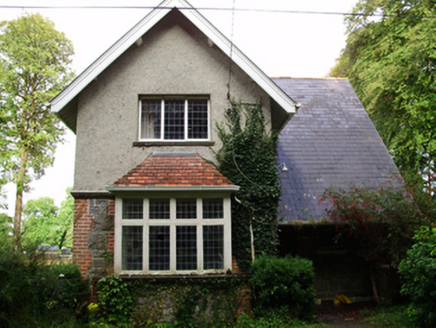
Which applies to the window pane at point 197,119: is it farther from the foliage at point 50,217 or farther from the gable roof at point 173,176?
the foliage at point 50,217

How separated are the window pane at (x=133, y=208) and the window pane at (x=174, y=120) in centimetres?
203

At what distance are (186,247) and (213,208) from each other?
108cm

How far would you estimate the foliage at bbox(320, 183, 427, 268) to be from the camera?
9.99 m

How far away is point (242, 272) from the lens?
952 cm

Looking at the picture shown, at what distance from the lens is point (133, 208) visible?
9.32 meters

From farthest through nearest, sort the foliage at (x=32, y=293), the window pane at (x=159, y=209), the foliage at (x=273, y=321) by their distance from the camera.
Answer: the window pane at (x=159, y=209), the foliage at (x=273, y=321), the foliage at (x=32, y=293)

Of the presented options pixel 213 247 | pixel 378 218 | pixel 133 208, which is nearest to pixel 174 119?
pixel 133 208

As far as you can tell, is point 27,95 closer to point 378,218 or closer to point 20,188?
point 20,188

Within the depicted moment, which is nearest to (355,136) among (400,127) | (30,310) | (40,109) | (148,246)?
(400,127)

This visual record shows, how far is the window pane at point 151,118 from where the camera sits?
10594 mm

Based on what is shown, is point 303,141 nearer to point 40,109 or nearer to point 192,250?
point 192,250

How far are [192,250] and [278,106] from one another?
14.5 ft

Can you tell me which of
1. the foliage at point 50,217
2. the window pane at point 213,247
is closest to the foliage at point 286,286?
the window pane at point 213,247

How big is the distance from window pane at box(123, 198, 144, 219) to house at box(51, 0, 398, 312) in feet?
0.08
